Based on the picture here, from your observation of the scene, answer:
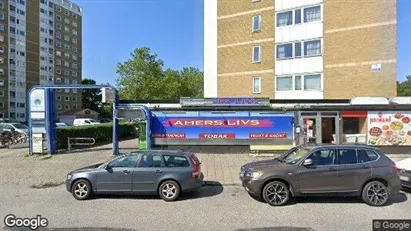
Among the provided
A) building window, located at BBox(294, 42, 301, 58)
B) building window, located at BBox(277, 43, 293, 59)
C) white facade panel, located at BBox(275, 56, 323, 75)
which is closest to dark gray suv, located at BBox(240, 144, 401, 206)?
white facade panel, located at BBox(275, 56, 323, 75)

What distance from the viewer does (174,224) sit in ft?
19.6

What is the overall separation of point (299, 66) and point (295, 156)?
17529 millimetres

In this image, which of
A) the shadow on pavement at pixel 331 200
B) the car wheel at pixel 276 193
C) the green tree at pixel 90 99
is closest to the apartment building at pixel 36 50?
the green tree at pixel 90 99

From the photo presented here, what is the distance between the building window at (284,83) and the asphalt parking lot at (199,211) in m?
16.9

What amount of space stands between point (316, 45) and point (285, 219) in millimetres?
20267

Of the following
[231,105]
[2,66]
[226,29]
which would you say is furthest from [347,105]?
[2,66]

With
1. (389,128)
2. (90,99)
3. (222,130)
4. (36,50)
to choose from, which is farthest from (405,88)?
(36,50)

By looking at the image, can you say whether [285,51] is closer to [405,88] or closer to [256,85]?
Answer: [256,85]

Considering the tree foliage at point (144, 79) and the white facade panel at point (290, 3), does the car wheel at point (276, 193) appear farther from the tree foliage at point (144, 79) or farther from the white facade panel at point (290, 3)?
the tree foliage at point (144, 79)

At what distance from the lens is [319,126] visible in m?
16.6

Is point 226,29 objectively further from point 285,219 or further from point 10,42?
point 10,42

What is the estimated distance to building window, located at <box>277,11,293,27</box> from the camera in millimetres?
24672

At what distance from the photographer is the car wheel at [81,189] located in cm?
789

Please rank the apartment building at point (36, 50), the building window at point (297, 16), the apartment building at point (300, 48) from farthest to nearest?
1. the apartment building at point (36, 50)
2. the building window at point (297, 16)
3. the apartment building at point (300, 48)
